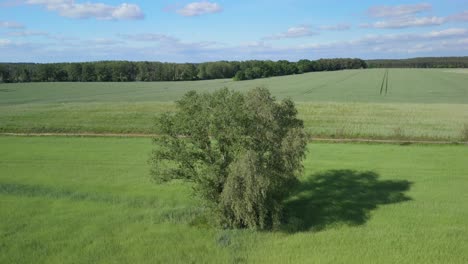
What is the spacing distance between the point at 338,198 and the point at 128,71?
129 m

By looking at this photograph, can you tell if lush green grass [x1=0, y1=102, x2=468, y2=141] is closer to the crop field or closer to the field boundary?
the crop field

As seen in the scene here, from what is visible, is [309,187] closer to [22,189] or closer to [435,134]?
[22,189]

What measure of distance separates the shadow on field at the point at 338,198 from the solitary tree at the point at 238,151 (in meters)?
1.85

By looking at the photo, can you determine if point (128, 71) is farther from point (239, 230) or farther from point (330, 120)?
point (239, 230)

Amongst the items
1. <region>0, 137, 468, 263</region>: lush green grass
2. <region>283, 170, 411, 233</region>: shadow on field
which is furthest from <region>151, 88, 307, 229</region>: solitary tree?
<region>283, 170, 411, 233</region>: shadow on field

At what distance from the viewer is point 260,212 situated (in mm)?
18203

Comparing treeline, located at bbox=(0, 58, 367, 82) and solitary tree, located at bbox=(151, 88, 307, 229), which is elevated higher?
treeline, located at bbox=(0, 58, 367, 82)

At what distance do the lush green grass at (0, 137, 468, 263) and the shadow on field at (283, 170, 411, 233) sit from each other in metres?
0.06

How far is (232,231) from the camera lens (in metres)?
18.5

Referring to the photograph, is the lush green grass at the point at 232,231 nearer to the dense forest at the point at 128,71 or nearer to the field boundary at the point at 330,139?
the field boundary at the point at 330,139

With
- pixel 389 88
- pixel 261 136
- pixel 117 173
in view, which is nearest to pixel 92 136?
pixel 117 173

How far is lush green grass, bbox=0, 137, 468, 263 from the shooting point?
16.1m

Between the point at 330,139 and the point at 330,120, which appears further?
the point at 330,120

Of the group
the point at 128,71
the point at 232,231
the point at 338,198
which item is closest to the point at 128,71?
the point at 128,71
